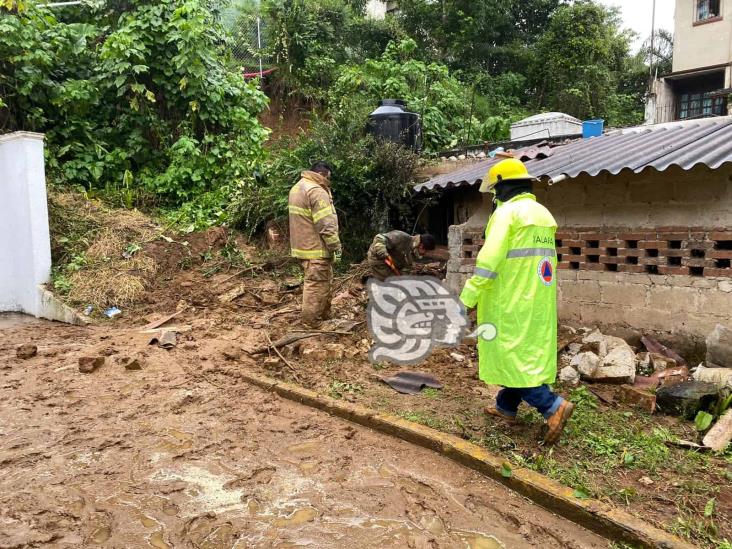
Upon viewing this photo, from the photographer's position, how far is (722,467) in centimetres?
317

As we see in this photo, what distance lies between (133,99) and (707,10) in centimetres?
1926

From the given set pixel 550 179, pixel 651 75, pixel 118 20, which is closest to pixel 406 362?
pixel 550 179

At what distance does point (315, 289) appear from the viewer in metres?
6.19

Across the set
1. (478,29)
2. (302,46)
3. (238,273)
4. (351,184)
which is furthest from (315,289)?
(478,29)

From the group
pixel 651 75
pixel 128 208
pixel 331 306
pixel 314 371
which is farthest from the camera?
pixel 651 75

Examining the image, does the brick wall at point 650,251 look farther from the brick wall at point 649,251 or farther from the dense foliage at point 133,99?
the dense foliage at point 133,99

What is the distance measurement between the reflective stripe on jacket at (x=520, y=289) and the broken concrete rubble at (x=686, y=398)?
1.30m

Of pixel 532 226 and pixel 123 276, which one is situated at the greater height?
pixel 532 226

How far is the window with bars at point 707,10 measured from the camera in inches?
709

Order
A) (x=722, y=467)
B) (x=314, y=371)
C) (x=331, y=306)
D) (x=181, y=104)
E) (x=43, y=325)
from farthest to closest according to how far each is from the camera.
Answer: (x=181, y=104) → (x=43, y=325) → (x=331, y=306) → (x=314, y=371) → (x=722, y=467)

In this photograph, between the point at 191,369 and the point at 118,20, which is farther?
the point at 118,20

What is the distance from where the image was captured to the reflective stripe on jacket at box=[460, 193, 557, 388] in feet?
10.7

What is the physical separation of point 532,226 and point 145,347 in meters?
4.42

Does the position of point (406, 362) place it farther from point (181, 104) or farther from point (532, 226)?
point (181, 104)
